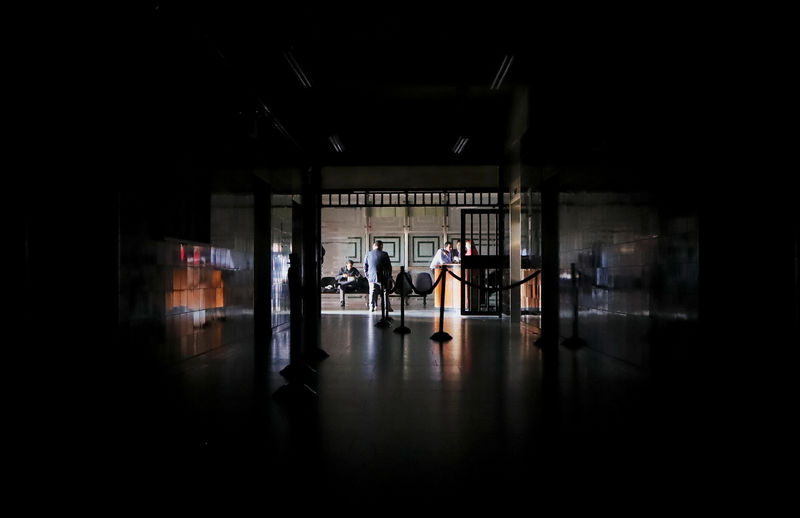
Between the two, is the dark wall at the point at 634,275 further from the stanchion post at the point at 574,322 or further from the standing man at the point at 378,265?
the standing man at the point at 378,265

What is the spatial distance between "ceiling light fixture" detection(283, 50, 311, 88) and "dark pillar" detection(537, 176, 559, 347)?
271cm

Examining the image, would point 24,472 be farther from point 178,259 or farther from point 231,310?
point 231,310

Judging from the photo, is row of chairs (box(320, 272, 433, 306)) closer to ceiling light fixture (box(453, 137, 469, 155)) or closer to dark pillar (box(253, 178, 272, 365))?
ceiling light fixture (box(453, 137, 469, 155))

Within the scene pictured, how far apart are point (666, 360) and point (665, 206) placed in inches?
35.4

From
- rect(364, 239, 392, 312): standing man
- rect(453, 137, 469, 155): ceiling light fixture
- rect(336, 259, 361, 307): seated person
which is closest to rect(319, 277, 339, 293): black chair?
rect(336, 259, 361, 307): seated person

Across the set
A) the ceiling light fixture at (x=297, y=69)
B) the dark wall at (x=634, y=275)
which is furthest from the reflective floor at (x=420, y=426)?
the ceiling light fixture at (x=297, y=69)

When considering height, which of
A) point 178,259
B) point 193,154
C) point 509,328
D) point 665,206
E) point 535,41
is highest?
point 535,41

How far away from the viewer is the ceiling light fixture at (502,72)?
5.05 m

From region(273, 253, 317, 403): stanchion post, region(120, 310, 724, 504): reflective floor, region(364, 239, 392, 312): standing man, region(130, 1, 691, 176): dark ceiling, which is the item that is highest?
region(130, 1, 691, 176): dark ceiling

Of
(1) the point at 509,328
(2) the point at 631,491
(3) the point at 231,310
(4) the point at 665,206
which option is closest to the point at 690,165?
(4) the point at 665,206

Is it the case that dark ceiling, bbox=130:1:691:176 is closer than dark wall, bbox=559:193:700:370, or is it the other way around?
dark wall, bbox=559:193:700:370

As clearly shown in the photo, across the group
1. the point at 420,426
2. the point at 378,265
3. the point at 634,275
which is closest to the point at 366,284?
the point at 378,265

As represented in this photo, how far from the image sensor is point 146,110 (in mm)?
3525

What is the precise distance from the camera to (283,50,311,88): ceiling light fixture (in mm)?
4934
